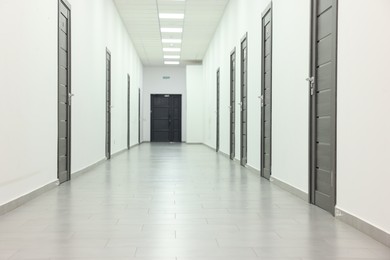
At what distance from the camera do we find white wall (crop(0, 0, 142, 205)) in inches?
155

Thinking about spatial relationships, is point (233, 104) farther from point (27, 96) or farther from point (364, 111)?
point (364, 111)

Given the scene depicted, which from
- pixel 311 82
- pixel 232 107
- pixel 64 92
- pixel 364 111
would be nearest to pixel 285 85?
pixel 311 82

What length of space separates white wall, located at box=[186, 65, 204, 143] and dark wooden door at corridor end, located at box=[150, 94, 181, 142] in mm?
2398

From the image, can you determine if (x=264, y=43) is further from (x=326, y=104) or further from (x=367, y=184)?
(x=367, y=184)

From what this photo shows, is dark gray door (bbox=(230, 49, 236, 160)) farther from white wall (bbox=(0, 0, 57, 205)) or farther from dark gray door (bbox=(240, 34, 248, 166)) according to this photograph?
white wall (bbox=(0, 0, 57, 205))

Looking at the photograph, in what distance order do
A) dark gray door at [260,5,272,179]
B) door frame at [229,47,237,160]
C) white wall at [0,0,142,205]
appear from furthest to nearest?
1. door frame at [229,47,237,160]
2. dark gray door at [260,5,272,179]
3. white wall at [0,0,142,205]

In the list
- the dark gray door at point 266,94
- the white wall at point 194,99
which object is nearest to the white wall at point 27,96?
the dark gray door at point 266,94

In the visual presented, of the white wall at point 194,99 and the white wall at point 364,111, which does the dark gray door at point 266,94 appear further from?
the white wall at point 194,99

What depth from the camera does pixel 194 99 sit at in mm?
19891

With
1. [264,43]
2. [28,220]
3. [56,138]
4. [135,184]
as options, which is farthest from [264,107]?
[28,220]

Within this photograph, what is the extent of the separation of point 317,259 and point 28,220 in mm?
2320

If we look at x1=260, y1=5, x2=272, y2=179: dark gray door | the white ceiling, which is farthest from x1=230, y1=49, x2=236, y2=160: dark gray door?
x1=260, y1=5, x2=272, y2=179: dark gray door

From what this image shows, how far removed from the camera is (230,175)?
7059mm

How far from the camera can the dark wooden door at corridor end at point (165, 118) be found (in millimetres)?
22094
